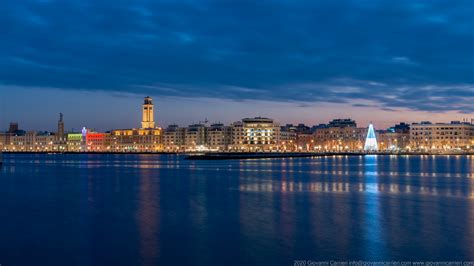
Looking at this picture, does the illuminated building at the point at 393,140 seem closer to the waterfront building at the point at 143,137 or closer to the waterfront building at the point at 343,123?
the waterfront building at the point at 343,123

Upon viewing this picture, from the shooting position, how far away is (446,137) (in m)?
122

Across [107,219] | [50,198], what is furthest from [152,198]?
[107,219]

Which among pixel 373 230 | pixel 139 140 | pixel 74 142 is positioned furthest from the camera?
pixel 74 142

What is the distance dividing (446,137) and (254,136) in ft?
134

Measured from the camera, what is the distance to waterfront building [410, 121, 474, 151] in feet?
399

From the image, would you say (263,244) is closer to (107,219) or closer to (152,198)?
(107,219)

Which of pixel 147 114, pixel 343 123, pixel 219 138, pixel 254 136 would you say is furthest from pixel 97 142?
pixel 343 123

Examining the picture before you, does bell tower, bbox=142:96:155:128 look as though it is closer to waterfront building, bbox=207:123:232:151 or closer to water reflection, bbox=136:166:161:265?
waterfront building, bbox=207:123:232:151

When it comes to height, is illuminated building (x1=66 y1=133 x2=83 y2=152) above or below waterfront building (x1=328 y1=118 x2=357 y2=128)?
below

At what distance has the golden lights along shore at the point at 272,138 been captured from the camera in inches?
4823

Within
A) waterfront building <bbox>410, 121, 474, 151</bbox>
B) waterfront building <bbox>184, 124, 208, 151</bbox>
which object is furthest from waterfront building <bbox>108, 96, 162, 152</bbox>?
waterfront building <bbox>410, 121, 474, 151</bbox>

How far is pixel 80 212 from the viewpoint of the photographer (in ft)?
58.7

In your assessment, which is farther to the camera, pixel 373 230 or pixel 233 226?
pixel 233 226

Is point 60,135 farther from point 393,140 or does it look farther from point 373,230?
point 373,230
